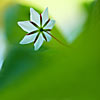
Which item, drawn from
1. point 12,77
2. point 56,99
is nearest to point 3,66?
point 12,77

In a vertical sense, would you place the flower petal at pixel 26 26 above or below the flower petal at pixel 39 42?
above

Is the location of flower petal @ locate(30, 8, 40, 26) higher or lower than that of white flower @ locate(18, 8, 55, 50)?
higher

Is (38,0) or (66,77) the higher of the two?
(38,0)

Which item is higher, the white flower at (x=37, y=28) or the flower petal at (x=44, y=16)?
the flower petal at (x=44, y=16)

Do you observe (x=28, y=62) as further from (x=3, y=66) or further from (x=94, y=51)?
(x=94, y=51)
